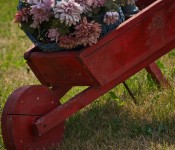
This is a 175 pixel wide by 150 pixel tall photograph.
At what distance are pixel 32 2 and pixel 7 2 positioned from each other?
713 cm

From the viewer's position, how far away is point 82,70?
3254 mm

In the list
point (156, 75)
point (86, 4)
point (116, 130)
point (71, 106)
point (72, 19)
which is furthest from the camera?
point (156, 75)

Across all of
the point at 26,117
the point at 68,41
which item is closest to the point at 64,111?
the point at 26,117

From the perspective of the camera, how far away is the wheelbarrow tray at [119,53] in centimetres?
323

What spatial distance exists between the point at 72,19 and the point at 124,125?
91cm

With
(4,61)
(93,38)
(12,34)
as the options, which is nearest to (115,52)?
(93,38)

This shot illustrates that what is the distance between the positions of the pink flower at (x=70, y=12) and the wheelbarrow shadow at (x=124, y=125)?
782 mm

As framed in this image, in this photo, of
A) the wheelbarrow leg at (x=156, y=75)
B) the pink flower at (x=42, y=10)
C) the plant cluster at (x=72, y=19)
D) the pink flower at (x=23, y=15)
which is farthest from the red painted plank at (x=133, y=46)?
the wheelbarrow leg at (x=156, y=75)

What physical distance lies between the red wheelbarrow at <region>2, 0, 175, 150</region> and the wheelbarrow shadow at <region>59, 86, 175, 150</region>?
21cm

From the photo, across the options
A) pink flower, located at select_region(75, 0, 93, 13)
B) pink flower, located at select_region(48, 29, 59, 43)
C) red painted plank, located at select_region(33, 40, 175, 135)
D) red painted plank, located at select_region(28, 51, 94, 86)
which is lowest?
red painted plank, located at select_region(33, 40, 175, 135)

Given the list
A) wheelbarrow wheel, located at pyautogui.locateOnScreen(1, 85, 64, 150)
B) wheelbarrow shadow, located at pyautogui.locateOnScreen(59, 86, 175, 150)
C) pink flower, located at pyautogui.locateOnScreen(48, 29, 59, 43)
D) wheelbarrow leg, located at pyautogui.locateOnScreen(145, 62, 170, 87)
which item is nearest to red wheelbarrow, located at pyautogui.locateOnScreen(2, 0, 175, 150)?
wheelbarrow wheel, located at pyautogui.locateOnScreen(1, 85, 64, 150)

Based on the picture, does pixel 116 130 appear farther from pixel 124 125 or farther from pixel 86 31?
pixel 86 31

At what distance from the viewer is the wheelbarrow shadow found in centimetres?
337

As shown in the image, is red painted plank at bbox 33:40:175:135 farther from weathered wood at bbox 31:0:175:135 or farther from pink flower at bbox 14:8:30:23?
pink flower at bbox 14:8:30:23
